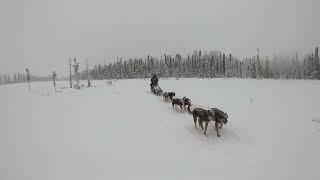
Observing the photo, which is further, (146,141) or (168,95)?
(168,95)

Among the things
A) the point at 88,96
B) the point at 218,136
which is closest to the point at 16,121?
the point at 88,96

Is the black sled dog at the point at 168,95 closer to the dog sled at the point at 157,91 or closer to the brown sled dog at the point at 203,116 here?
the dog sled at the point at 157,91

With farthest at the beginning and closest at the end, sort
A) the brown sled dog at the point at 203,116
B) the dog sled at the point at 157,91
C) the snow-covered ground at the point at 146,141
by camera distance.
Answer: the dog sled at the point at 157,91, the brown sled dog at the point at 203,116, the snow-covered ground at the point at 146,141

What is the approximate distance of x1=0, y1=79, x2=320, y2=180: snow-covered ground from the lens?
41.9 ft

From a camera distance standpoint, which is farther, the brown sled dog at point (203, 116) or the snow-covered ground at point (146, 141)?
the brown sled dog at point (203, 116)

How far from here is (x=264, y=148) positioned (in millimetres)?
Result: 16312

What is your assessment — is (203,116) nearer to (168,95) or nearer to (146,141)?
(146,141)

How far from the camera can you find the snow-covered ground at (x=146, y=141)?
12.8 metres

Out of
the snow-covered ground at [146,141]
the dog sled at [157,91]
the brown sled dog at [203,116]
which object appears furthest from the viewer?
the dog sled at [157,91]

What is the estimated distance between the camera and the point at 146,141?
622 inches

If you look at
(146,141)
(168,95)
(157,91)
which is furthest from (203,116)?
(157,91)

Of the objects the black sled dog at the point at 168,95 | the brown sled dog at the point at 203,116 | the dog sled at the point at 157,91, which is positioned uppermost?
the dog sled at the point at 157,91

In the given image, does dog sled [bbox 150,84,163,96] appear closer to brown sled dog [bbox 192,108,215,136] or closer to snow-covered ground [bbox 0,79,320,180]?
snow-covered ground [bbox 0,79,320,180]

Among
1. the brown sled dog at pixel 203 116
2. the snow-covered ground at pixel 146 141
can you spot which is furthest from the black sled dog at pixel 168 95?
the brown sled dog at pixel 203 116
